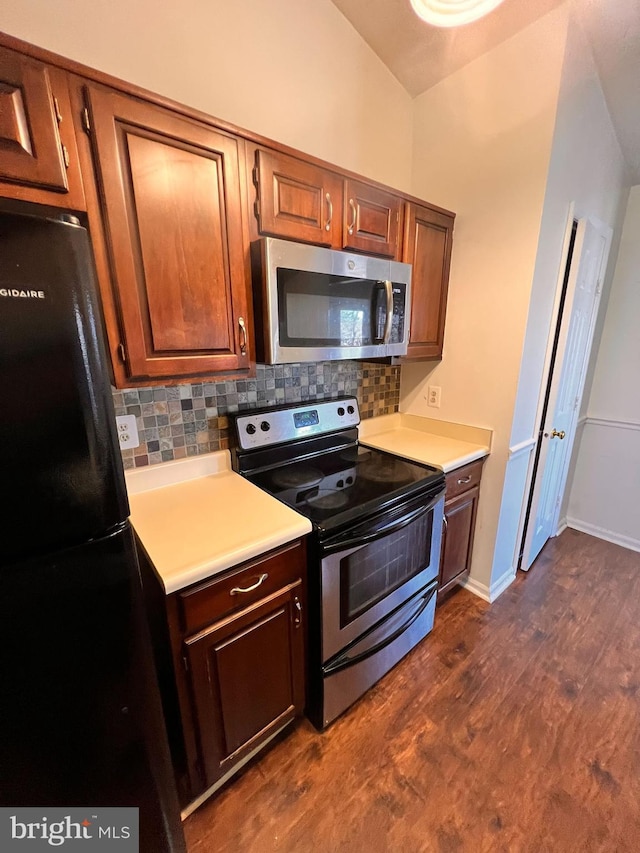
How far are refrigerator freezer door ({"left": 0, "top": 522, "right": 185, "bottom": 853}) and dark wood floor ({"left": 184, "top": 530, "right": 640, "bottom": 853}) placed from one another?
519 mm

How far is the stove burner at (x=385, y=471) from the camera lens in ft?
5.12

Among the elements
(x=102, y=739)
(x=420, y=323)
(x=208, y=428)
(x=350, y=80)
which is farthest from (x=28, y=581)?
(x=350, y=80)

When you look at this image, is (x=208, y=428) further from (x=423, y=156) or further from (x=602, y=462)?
(x=602, y=462)

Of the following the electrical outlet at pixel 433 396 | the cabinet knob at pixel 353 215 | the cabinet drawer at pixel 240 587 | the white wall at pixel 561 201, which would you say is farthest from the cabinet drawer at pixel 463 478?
the cabinet knob at pixel 353 215

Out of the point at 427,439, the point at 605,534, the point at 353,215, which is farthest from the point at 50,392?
the point at 605,534

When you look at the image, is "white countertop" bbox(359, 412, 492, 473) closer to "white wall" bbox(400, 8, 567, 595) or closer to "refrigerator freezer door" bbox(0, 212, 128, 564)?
"white wall" bbox(400, 8, 567, 595)

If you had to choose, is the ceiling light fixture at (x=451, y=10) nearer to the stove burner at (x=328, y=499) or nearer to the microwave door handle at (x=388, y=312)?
the microwave door handle at (x=388, y=312)

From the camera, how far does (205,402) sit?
4.91ft

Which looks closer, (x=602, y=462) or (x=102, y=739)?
(x=102, y=739)

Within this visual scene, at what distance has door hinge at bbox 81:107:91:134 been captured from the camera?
0.88 meters

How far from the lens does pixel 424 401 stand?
2.19 metres

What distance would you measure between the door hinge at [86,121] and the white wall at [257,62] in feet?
1.18

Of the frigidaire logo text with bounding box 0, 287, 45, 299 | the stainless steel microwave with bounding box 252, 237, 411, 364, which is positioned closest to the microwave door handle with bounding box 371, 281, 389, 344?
the stainless steel microwave with bounding box 252, 237, 411, 364

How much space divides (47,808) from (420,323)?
2.08 m
